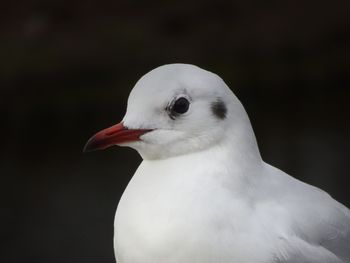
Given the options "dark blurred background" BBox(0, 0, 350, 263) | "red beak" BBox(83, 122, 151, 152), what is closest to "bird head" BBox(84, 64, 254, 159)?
"red beak" BBox(83, 122, 151, 152)

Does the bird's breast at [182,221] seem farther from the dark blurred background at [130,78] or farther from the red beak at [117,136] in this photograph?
the dark blurred background at [130,78]

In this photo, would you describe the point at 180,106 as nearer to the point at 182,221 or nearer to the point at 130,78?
the point at 182,221

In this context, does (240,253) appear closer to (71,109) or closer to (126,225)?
(126,225)

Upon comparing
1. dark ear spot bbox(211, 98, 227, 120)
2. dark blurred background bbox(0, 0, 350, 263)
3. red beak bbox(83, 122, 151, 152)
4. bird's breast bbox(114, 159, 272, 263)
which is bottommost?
dark blurred background bbox(0, 0, 350, 263)

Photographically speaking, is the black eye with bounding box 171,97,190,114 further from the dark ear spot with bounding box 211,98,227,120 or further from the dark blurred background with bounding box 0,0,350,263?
the dark blurred background with bounding box 0,0,350,263

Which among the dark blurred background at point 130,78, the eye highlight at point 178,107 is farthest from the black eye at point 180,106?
the dark blurred background at point 130,78

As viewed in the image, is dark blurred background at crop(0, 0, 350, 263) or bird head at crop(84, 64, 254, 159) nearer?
bird head at crop(84, 64, 254, 159)

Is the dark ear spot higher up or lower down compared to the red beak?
higher up
